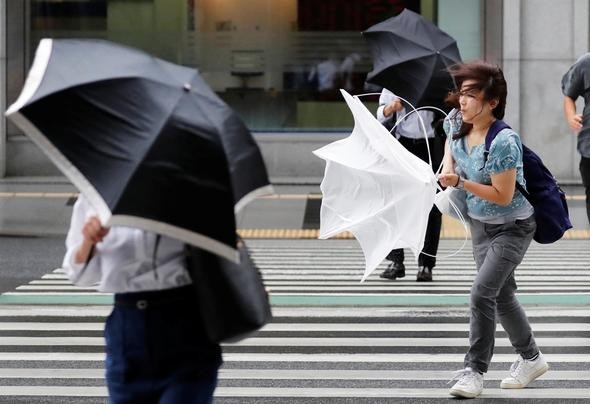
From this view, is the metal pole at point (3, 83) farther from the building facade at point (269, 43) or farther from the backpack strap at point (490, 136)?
the backpack strap at point (490, 136)

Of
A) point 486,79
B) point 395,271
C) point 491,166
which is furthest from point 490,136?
point 395,271

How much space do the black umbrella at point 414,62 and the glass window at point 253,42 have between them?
11194 mm

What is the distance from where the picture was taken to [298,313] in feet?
34.0

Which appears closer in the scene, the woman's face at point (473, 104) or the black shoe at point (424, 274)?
the woman's face at point (473, 104)

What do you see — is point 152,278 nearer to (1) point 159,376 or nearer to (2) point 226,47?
(1) point 159,376

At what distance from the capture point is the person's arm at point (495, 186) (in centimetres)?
688

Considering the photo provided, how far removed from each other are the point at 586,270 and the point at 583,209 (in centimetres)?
514

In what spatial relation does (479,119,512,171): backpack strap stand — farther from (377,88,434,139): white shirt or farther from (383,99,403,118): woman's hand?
(377,88,434,139): white shirt

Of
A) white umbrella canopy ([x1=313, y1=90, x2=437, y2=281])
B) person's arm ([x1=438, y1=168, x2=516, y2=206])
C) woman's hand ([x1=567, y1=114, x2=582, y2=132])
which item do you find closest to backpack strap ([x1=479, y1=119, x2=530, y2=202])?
person's arm ([x1=438, y1=168, x2=516, y2=206])

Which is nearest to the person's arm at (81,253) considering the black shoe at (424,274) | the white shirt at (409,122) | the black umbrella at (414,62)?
the black umbrella at (414,62)

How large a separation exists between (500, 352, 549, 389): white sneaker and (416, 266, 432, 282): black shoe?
434 cm

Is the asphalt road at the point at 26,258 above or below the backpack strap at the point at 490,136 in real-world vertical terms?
below

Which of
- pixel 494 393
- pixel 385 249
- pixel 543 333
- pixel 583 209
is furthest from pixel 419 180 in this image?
pixel 583 209

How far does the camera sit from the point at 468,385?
7.33 m
